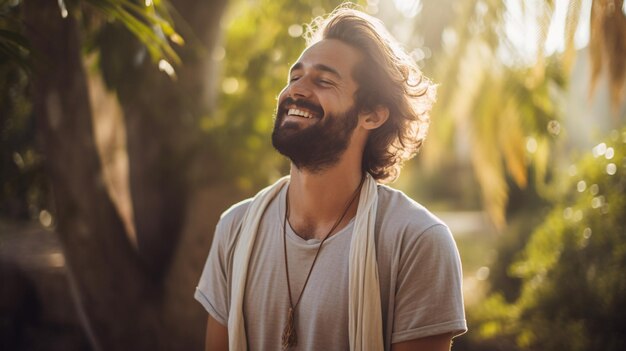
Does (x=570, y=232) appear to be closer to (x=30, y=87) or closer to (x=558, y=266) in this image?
(x=558, y=266)

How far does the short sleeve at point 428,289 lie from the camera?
2.30 meters

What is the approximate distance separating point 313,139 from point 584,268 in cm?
352

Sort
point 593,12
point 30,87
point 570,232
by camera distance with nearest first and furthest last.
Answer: point 593,12
point 30,87
point 570,232

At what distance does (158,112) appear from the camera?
19.1 feet

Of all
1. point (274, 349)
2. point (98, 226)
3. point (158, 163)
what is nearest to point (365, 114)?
point (274, 349)

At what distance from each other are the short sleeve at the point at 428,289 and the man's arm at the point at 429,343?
3 centimetres

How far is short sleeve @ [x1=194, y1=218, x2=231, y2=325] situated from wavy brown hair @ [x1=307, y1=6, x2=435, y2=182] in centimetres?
72

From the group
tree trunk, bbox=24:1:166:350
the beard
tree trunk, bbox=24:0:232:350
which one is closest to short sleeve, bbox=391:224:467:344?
the beard

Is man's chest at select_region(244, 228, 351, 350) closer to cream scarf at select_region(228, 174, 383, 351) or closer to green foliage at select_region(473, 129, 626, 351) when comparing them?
cream scarf at select_region(228, 174, 383, 351)

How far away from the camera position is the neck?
266 centimetres

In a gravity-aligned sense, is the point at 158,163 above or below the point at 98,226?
above

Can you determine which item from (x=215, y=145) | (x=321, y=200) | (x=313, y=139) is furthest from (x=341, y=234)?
(x=215, y=145)

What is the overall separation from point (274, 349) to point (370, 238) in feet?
1.99

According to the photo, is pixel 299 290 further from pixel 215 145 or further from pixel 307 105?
pixel 215 145
